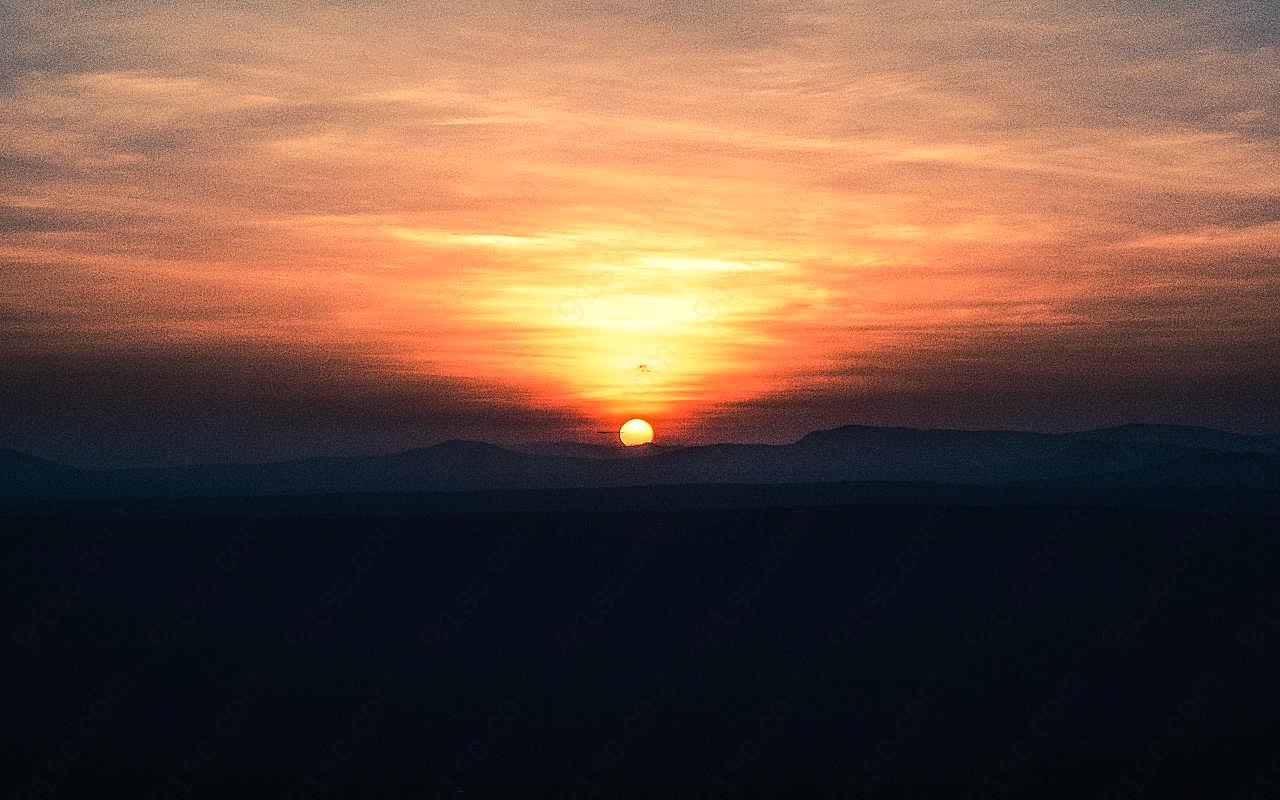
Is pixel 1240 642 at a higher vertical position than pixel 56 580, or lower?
lower

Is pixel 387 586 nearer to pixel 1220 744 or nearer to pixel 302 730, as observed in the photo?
pixel 302 730

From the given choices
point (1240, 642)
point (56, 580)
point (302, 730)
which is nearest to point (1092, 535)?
point (1240, 642)

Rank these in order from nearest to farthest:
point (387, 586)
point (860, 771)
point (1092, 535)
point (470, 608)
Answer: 1. point (860, 771)
2. point (470, 608)
3. point (387, 586)
4. point (1092, 535)

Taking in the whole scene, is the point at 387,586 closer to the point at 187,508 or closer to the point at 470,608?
the point at 470,608

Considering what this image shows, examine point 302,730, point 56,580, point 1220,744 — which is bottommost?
point 1220,744

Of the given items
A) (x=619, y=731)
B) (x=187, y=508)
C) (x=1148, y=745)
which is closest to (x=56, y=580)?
(x=619, y=731)

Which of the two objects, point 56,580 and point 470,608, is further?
point 56,580

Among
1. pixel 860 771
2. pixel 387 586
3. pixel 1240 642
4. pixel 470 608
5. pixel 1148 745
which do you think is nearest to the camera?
pixel 860 771
